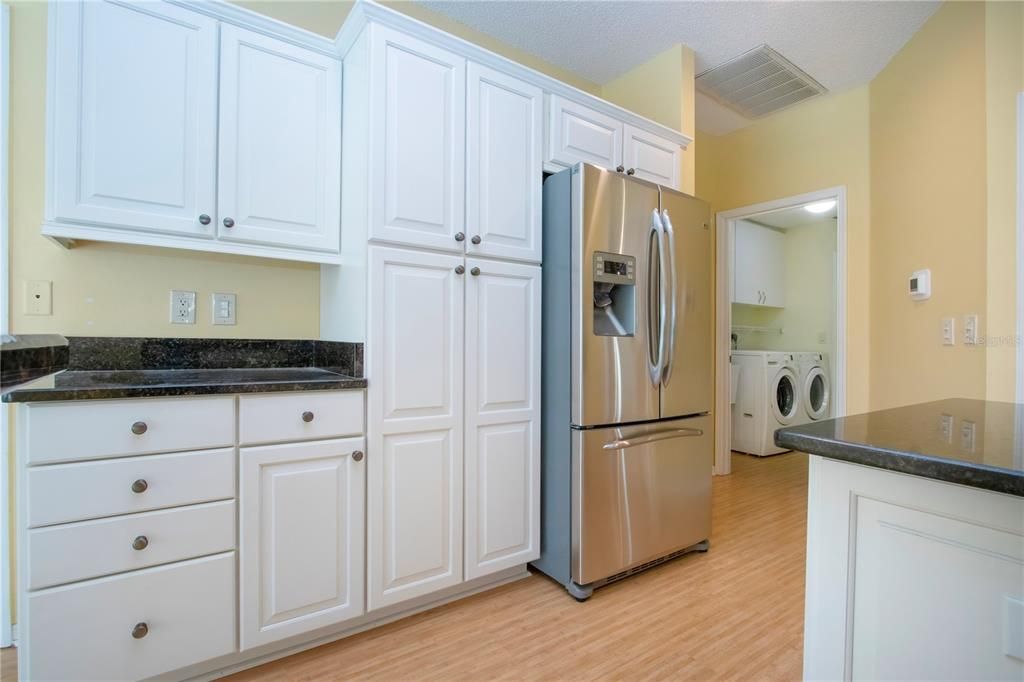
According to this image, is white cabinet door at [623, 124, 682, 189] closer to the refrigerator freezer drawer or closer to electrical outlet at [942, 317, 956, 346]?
the refrigerator freezer drawer

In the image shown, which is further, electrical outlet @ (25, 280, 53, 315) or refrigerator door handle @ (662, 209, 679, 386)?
refrigerator door handle @ (662, 209, 679, 386)

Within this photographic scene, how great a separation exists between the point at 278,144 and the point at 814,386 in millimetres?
5207

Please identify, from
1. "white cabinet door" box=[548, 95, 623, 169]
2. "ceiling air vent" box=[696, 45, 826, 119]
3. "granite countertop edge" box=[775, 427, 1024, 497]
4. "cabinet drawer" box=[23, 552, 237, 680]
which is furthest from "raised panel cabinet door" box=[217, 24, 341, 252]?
"ceiling air vent" box=[696, 45, 826, 119]

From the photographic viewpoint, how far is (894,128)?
275 centimetres

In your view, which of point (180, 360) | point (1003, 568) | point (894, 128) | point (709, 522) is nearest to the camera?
point (1003, 568)

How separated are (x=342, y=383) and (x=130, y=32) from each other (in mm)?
1310

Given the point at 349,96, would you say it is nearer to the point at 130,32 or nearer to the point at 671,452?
the point at 130,32

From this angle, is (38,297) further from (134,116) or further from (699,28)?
(699,28)

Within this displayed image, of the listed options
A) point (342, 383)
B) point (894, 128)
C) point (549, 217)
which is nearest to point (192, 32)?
point (342, 383)

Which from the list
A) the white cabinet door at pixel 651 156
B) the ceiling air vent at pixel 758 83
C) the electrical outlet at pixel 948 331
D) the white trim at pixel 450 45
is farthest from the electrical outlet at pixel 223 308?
the electrical outlet at pixel 948 331

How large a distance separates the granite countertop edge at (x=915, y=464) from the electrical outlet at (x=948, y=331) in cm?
230

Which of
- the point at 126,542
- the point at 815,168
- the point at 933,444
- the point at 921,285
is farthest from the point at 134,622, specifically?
the point at 815,168

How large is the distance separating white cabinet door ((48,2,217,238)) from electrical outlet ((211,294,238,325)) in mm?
333

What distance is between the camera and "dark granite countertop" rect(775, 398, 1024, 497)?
1.83ft
